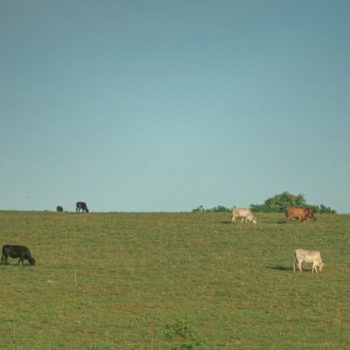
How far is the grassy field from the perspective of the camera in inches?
920

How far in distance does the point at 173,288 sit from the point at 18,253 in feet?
34.3

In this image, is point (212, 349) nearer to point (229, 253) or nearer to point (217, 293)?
point (217, 293)

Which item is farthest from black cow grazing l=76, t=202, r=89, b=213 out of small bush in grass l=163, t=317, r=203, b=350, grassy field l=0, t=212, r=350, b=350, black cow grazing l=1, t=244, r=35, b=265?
small bush in grass l=163, t=317, r=203, b=350

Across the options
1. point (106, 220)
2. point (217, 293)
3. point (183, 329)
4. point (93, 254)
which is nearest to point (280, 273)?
point (217, 293)

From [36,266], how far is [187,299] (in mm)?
10933

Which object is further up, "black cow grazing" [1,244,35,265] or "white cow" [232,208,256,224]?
"white cow" [232,208,256,224]

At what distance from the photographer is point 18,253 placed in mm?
38344

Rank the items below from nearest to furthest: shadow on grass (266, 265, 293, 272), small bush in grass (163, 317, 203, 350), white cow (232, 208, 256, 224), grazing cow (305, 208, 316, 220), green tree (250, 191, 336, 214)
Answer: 1. small bush in grass (163, 317, 203, 350)
2. shadow on grass (266, 265, 293, 272)
3. white cow (232, 208, 256, 224)
4. grazing cow (305, 208, 316, 220)
5. green tree (250, 191, 336, 214)

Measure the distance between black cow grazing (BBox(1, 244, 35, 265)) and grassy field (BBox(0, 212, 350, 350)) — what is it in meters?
0.55

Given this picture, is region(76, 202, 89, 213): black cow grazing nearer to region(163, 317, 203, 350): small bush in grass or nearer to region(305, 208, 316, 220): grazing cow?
region(305, 208, 316, 220): grazing cow

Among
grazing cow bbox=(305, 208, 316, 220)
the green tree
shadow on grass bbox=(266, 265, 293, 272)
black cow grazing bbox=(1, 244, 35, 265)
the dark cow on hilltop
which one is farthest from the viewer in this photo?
the green tree

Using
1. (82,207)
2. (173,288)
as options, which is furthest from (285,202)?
(173,288)

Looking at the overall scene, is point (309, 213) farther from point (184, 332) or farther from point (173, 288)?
point (184, 332)

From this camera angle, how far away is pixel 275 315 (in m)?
26.9
